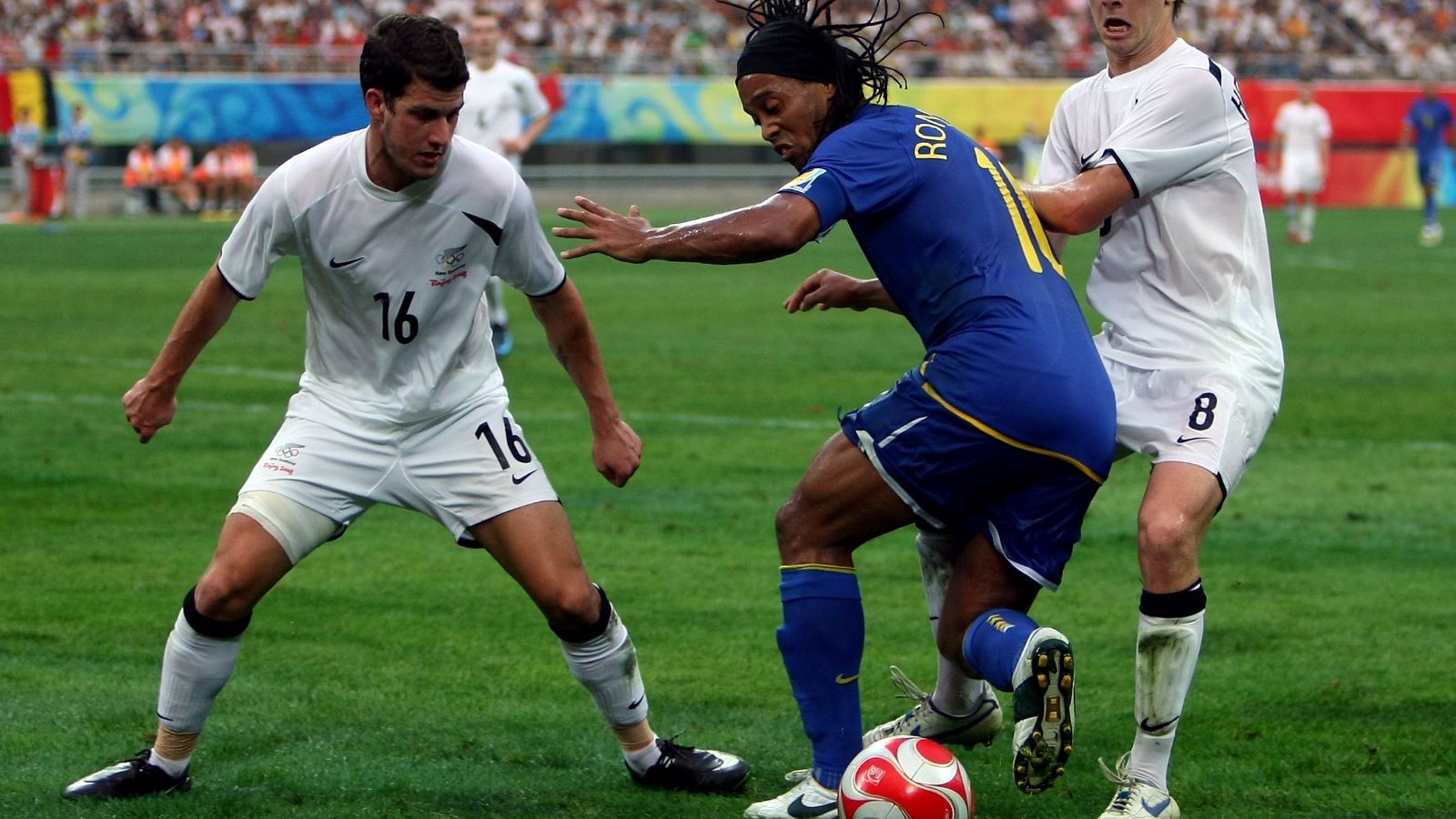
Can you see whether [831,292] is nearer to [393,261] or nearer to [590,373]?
[590,373]

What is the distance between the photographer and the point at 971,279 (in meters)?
4.68

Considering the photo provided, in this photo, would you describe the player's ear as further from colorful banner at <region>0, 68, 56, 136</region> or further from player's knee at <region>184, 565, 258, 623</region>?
colorful banner at <region>0, 68, 56, 136</region>

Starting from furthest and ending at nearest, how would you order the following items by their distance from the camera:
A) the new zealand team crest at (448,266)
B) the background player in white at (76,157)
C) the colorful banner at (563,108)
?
the colorful banner at (563,108) → the background player in white at (76,157) → the new zealand team crest at (448,266)

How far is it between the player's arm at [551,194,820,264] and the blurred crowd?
30.5m

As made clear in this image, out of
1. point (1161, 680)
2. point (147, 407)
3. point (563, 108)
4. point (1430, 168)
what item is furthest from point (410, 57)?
point (563, 108)

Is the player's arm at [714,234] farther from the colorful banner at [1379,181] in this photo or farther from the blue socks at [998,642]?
the colorful banner at [1379,181]

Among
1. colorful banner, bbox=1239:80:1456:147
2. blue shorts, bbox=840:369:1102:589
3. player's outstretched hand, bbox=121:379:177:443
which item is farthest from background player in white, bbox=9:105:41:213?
blue shorts, bbox=840:369:1102:589

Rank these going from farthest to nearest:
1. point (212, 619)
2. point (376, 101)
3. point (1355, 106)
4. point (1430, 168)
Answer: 1. point (1355, 106)
2. point (1430, 168)
3. point (212, 619)
4. point (376, 101)

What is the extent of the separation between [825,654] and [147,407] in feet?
6.45

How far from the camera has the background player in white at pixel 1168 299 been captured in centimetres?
486

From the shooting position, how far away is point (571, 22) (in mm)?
44531

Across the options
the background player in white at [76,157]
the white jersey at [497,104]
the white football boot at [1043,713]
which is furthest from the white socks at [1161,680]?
the background player in white at [76,157]

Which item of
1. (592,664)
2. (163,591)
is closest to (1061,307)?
(592,664)

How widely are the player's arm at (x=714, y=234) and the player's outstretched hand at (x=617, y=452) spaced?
0.84m
